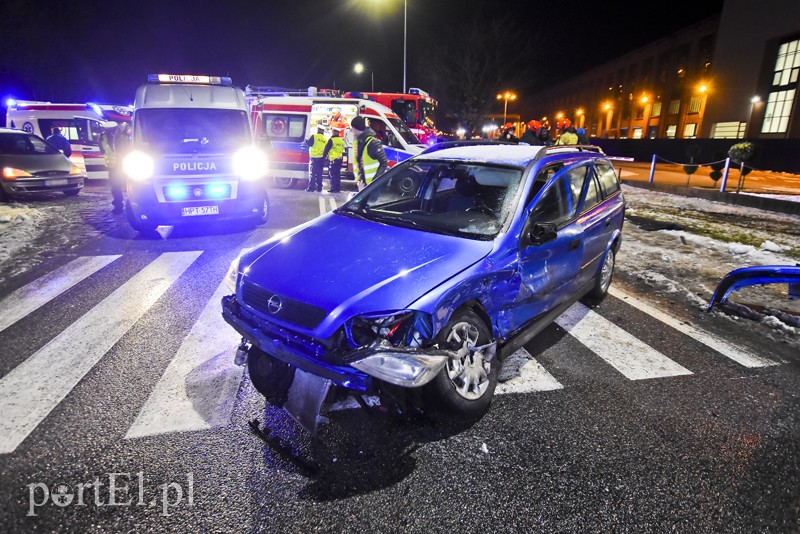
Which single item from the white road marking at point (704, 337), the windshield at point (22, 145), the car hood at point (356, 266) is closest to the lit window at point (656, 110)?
the white road marking at point (704, 337)

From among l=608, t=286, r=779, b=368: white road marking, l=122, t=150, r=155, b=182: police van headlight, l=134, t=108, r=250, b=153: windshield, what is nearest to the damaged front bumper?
l=608, t=286, r=779, b=368: white road marking

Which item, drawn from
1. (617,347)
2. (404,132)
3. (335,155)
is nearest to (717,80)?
(404,132)

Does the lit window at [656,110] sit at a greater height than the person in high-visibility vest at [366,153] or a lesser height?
greater

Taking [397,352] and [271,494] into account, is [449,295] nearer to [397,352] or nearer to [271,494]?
[397,352]

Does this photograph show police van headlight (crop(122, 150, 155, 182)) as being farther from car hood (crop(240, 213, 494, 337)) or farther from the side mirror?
the side mirror

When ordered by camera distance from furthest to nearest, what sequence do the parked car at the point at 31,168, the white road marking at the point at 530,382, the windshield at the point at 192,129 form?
the parked car at the point at 31,168 < the windshield at the point at 192,129 < the white road marking at the point at 530,382

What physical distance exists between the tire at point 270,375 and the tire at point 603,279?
3.72 meters

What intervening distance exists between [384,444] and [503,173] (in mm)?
2435

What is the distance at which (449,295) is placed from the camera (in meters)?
2.78

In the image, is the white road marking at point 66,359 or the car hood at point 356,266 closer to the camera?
the car hood at point 356,266

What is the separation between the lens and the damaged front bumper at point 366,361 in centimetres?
246

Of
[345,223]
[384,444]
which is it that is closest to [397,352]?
[384,444]

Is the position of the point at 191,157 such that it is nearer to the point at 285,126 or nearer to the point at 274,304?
the point at 274,304

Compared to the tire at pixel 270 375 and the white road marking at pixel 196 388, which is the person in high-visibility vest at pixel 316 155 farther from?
the tire at pixel 270 375
